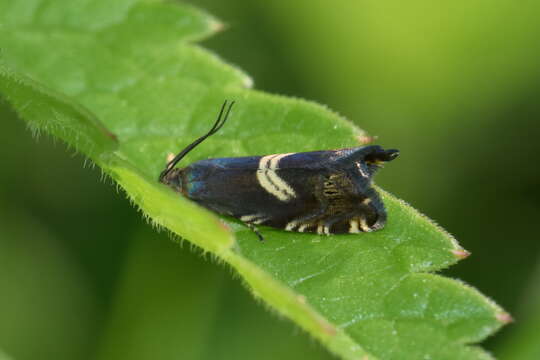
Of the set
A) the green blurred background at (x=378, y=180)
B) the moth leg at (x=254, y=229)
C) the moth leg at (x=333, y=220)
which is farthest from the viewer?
the green blurred background at (x=378, y=180)

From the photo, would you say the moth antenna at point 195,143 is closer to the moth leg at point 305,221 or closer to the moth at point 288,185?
the moth at point 288,185

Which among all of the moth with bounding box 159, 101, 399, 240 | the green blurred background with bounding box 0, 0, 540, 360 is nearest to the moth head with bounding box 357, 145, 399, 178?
the moth with bounding box 159, 101, 399, 240

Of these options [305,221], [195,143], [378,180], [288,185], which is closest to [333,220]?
[305,221]

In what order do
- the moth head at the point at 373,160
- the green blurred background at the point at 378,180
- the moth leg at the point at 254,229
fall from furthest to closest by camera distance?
the green blurred background at the point at 378,180, the moth head at the point at 373,160, the moth leg at the point at 254,229

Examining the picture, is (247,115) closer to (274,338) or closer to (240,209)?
(240,209)

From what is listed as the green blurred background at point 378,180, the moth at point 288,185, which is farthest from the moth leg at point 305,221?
→ the green blurred background at point 378,180

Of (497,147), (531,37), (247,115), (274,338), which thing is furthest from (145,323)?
(531,37)
